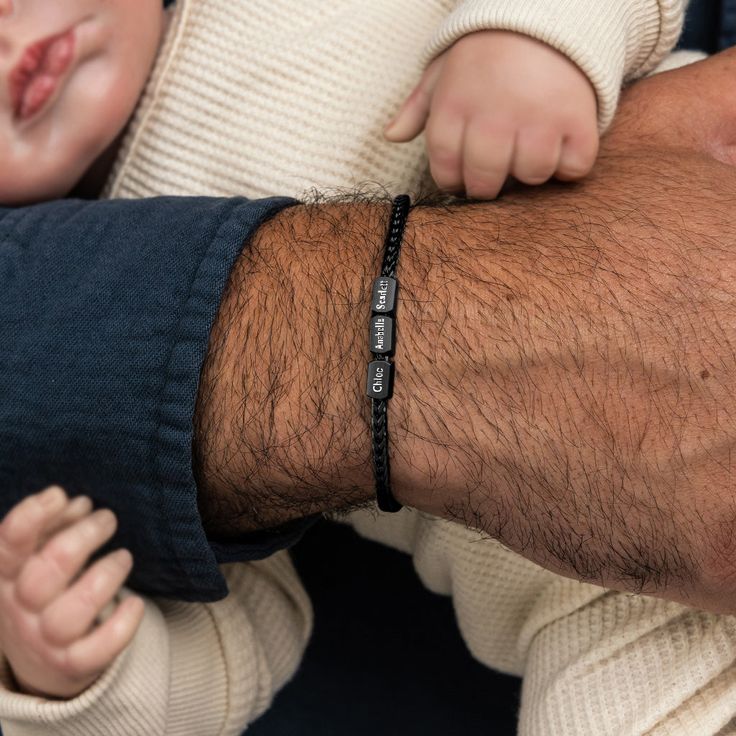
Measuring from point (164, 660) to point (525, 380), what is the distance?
20.0 inches

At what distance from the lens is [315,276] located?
1.91ft

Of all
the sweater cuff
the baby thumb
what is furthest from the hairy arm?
the sweater cuff

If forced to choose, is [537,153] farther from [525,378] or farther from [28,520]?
[28,520]

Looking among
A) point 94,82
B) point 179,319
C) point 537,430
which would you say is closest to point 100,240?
point 179,319

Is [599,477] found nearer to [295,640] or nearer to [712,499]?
[712,499]

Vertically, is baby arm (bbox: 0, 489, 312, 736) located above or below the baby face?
below

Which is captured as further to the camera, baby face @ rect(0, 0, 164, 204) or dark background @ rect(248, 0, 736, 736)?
dark background @ rect(248, 0, 736, 736)

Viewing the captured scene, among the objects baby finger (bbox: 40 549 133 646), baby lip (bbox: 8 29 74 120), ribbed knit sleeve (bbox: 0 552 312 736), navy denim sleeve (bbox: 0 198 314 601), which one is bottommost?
ribbed knit sleeve (bbox: 0 552 312 736)

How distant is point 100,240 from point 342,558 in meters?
0.61

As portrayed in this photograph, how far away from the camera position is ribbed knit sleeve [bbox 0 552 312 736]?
0.73m

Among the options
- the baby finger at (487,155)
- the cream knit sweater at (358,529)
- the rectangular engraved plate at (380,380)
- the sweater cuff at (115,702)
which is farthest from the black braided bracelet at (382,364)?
the sweater cuff at (115,702)

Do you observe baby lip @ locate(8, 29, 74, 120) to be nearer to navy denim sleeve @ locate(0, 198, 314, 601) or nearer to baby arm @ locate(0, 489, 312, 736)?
navy denim sleeve @ locate(0, 198, 314, 601)

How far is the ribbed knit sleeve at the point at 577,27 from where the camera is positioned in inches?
23.4

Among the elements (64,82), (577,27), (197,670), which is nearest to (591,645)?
(197,670)
